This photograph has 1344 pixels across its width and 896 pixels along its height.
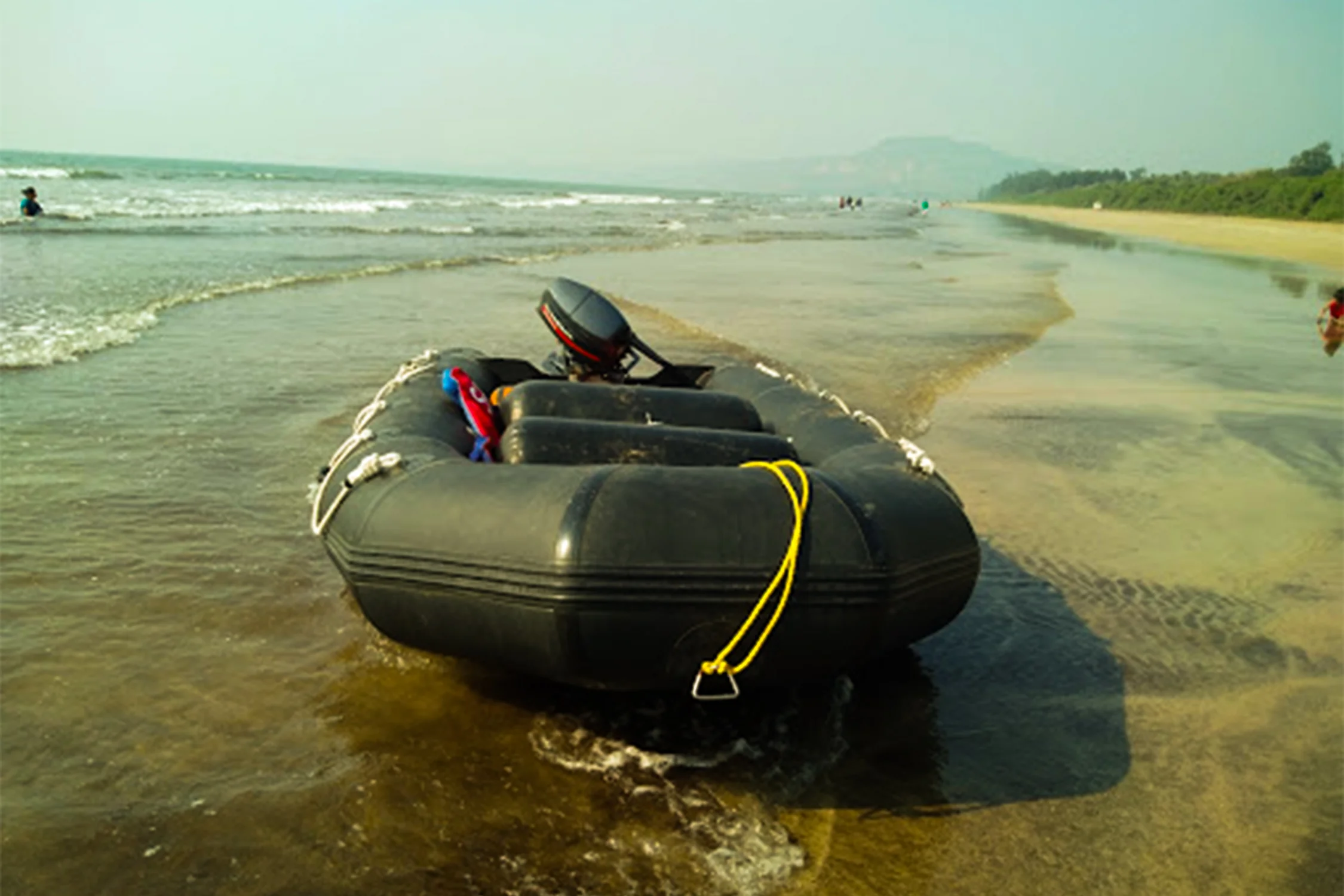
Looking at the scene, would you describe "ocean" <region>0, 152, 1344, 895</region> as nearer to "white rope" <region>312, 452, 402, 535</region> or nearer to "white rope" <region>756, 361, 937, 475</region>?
"white rope" <region>312, 452, 402, 535</region>

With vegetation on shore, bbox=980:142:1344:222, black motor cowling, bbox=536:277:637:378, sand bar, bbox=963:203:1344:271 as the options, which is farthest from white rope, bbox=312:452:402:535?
vegetation on shore, bbox=980:142:1344:222

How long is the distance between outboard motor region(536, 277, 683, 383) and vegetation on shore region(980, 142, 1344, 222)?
4990 centimetres

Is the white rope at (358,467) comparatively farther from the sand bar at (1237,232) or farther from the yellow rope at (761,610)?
the sand bar at (1237,232)

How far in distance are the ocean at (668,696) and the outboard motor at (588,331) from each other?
172 centimetres

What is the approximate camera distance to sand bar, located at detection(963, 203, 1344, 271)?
30.7m

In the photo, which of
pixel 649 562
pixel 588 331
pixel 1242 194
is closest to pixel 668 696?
pixel 649 562

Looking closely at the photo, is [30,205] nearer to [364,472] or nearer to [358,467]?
[358,467]

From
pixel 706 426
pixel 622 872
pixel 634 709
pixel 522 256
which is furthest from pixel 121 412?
pixel 522 256

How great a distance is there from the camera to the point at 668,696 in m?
3.38

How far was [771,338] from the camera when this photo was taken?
1089 centimetres

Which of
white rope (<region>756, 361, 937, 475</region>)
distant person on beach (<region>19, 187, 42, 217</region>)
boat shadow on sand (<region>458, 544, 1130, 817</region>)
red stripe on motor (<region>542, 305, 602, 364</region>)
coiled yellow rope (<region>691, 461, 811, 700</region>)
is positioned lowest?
boat shadow on sand (<region>458, 544, 1130, 817</region>)

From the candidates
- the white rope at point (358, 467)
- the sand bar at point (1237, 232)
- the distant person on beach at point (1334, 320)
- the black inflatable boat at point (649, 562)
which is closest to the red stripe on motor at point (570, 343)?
the white rope at point (358, 467)

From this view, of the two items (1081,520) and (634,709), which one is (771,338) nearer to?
(1081,520)

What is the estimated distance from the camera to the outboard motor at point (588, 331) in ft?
17.0
